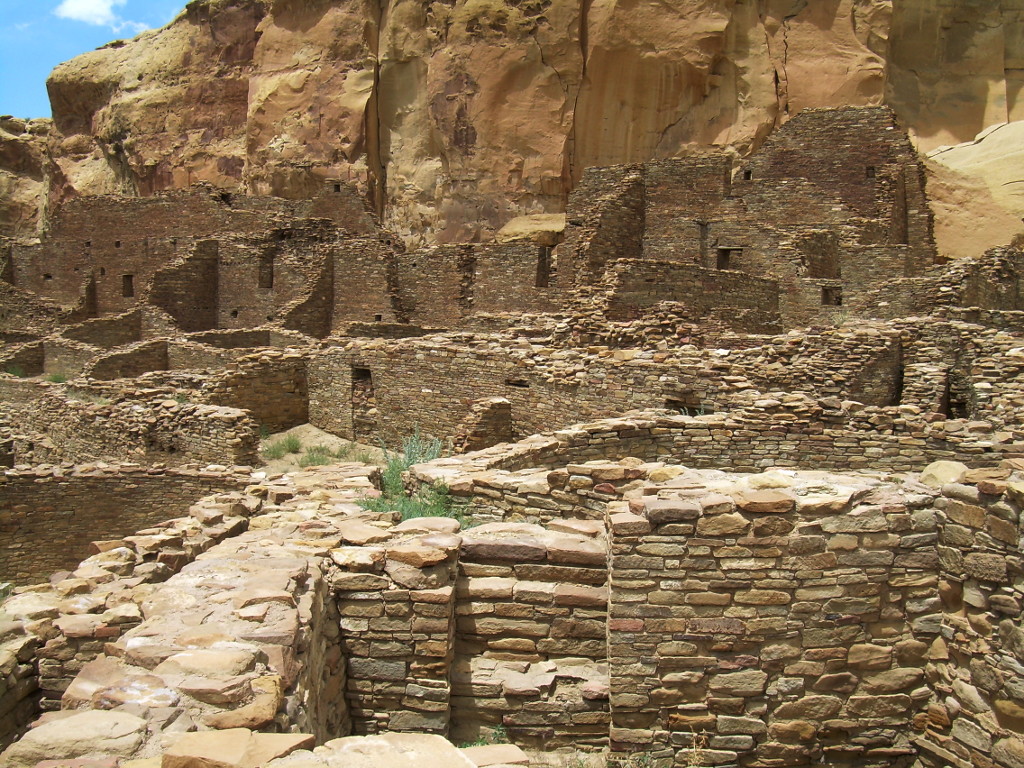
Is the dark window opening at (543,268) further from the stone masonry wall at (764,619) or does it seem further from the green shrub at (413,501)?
the stone masonry wall at (764,619)

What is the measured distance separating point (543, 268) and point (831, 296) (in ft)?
18.0

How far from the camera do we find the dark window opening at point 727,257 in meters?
16.0

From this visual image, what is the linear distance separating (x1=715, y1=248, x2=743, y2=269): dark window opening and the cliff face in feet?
10.2

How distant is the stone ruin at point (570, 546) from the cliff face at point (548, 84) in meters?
5.83

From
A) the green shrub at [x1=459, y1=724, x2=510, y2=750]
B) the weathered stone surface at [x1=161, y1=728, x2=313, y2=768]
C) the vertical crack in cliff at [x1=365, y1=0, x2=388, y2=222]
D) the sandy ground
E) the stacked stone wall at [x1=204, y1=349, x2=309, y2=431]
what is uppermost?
the vertical crack in cliff at [x1=365, y1=0, x2=388, y2=222]

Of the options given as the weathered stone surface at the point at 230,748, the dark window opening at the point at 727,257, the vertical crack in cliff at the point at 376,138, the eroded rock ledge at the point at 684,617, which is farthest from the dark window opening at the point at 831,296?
the weathered stone surface at the point at 230,748

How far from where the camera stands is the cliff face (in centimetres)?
1780

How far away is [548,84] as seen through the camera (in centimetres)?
1902

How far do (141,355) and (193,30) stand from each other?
16.7m

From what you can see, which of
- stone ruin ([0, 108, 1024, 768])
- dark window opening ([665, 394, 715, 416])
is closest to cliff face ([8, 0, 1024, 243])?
stone ruin ([0, 108, 1024, 768])

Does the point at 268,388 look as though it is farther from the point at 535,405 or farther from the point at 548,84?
the point at 548,84

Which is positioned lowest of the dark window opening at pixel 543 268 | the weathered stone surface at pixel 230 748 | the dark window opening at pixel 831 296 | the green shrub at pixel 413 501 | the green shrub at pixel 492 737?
the green shrub at pixel 492 737

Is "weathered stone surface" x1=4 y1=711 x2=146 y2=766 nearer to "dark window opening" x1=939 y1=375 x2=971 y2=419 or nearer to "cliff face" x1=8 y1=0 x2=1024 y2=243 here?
"dark window opening" x1=939 y1=375 x2=971 y2=419

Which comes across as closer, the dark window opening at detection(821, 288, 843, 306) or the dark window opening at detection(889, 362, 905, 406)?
the dark window opening at detection(889, 362, 905, 406)
